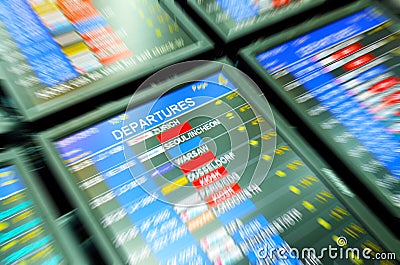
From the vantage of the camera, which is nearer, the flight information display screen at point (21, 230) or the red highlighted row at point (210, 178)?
the flight information display screen at point (21, 230)

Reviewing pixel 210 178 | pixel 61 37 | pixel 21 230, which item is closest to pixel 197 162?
pixel 210 178

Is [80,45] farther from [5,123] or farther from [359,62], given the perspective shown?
[359,62]

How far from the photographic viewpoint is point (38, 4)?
3.69 ft

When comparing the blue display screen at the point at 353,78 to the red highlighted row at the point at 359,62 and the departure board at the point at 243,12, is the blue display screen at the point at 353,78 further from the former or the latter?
the departure board at the point at 243,12

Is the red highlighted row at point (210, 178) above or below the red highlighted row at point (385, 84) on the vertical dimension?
above

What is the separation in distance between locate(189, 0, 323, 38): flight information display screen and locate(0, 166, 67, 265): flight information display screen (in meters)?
0.70

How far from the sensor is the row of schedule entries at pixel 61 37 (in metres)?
1.03

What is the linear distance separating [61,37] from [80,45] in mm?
56

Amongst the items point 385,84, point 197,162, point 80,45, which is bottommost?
point 385,84

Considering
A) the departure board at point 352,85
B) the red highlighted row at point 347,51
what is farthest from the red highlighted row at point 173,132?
the red highlighted row at point 347,51

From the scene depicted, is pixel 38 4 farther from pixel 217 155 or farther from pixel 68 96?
pixel 217 155

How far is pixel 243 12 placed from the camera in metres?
1.21

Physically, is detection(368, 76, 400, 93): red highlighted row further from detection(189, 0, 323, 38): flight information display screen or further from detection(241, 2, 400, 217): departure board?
detection(189, 0, 323, 38): flight information display screen

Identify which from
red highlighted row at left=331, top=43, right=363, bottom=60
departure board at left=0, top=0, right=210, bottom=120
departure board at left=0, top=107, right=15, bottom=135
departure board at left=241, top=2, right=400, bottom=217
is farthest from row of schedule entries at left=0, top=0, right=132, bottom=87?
red highlighted row at left=331, top=43, right=363, bottom=60
